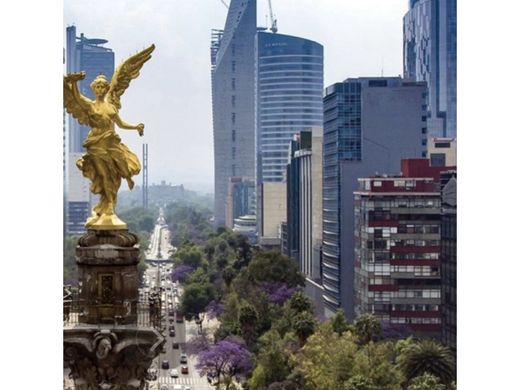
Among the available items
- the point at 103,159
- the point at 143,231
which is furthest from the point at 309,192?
the point at 103,159

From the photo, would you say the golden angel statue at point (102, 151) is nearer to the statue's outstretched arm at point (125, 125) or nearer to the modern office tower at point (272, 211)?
the statue's outstretched arm at point (125, 125)

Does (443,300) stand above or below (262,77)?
below

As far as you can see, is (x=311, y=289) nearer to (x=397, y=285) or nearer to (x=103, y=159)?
(x=397, y=285)

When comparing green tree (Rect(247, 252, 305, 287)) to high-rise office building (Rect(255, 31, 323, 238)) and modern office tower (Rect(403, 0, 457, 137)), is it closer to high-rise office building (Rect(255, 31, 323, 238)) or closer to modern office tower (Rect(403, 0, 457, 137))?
high-rise office building (Rect(255, 31, 323, 238))

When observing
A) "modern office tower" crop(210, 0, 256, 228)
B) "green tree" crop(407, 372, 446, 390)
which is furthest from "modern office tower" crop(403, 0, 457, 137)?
"green tree" crop(407, 372, 446, 390)

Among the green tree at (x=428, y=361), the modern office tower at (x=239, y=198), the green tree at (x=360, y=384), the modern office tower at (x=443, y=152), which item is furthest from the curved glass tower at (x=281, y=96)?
the green tree at (x=360, y=384)

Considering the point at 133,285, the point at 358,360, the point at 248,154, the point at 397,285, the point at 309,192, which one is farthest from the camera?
the point at 309,192
